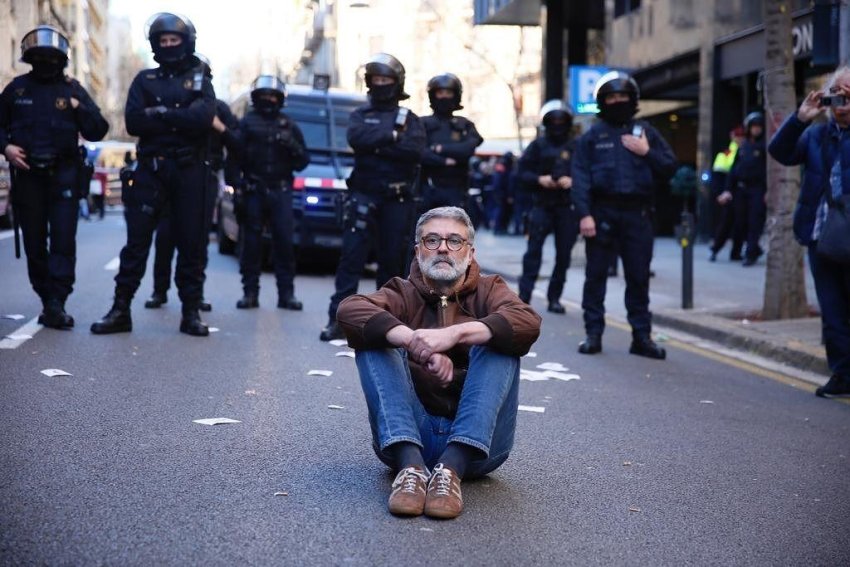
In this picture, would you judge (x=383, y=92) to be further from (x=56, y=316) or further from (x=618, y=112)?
(x=56, y=316)

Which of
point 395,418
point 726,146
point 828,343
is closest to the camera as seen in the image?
point 395,418

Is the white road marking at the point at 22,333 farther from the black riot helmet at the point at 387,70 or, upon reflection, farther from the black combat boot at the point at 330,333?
the black riot helmet at the point at 387,70

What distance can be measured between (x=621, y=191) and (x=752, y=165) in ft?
31.2

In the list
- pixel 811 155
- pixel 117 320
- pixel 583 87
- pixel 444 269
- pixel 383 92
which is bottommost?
pixel 117 320

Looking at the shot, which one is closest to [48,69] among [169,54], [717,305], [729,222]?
[169,54]

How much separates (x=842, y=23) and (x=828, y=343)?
3.59 meters

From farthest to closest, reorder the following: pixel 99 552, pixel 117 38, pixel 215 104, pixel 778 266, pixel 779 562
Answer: pixel 117 38
pixel 778 266
pixel 215 104
pixel 779 562
pixel 99 552

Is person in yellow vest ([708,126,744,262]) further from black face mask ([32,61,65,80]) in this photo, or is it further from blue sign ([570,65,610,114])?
black face mask ([32,61,65,80])

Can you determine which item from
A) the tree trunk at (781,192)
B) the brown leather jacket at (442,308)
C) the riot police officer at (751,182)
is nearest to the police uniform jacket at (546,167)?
the tree trunk at (781,192)

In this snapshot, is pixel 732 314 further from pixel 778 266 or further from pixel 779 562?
pixel 779 562

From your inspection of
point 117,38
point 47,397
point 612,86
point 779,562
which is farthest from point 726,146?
point 117,38

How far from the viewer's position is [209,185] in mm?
10031

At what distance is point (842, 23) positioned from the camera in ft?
36.2

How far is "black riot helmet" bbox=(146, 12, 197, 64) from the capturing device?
9.54 m
